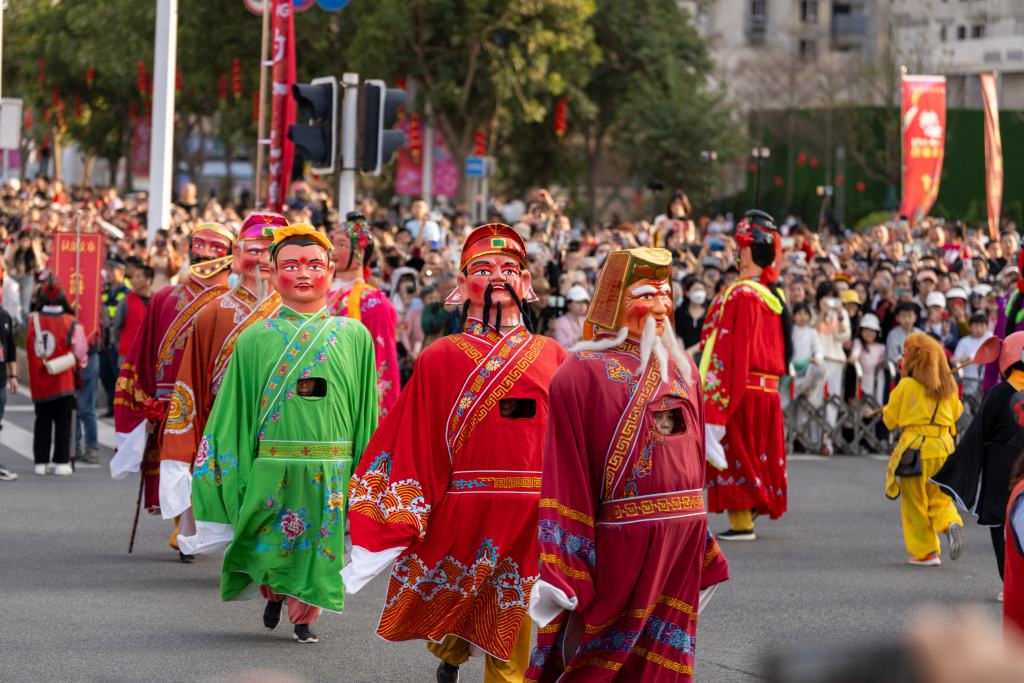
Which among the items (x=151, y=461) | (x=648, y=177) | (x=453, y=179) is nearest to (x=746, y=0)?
(x=648, y=177)

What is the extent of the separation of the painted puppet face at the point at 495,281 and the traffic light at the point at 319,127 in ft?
16.9

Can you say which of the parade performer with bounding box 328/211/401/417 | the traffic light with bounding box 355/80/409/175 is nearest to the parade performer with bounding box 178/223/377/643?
the parade performer with bounding box 328/211/401/417

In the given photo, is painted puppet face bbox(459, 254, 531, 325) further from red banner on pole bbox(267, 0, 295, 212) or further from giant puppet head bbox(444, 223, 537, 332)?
red banner on pole bbox(267, 0, 295, 212)

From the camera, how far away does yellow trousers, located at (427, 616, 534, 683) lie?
5.45 metres

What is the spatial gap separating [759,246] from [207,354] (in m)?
4.08

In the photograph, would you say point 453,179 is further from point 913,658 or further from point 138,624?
point 913,658

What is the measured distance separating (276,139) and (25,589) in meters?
5.75

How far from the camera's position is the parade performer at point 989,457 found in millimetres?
→ 6449

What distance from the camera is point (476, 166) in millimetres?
26094

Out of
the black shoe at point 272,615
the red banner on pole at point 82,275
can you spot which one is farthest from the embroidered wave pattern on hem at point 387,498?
the red banner on pole at point 82,275

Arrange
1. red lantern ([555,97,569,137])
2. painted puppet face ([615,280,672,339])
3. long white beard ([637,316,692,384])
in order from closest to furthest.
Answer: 1. long white beard ([637,316,692,384])
2. painted puppet face ([615,280,672,339])
3. red lantern ([555,97,569,137])

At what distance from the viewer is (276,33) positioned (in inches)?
500

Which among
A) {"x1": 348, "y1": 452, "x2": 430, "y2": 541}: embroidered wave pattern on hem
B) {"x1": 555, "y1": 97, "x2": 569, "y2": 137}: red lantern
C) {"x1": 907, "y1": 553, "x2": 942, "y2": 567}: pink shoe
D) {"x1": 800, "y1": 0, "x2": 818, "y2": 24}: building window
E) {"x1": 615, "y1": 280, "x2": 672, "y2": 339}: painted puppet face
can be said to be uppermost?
{"x1": 800, "y1": 0, "x2": 818, "y2": 24}: building window

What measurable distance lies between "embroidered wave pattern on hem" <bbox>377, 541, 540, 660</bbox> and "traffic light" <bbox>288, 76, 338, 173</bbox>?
573cm
